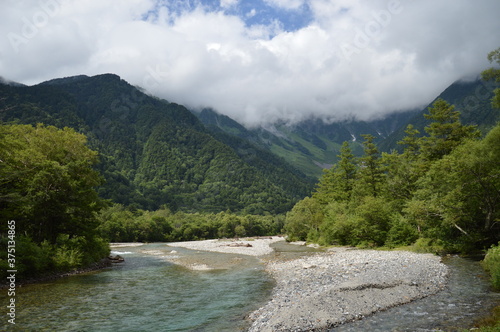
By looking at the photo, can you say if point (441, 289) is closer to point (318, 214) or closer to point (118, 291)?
point (118, 291)

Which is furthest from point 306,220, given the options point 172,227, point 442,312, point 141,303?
point 172,227

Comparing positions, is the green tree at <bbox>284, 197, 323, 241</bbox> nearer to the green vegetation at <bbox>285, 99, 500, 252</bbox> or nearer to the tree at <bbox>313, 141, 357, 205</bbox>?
the green vegetation at <bbox>285, 99, 500, 252</bbox>

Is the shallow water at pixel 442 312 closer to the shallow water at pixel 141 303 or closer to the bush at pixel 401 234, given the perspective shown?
the shallow water at pixel 141 303

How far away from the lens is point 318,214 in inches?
2862

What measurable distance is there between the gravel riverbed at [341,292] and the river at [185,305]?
770 mm

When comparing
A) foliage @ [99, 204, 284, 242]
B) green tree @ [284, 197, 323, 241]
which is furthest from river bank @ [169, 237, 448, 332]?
foliage @ [99, 204, 284, 242]

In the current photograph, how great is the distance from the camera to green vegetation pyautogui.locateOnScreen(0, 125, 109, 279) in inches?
1067

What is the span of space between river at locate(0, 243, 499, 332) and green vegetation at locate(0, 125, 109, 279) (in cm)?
401

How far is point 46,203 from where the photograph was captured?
32.0m

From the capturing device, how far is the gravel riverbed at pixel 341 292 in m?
13.5

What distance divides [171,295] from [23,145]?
27.5m

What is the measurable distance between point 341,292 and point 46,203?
3114cm

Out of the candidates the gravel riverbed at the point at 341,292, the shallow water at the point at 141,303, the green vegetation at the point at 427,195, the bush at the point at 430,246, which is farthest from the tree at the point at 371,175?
the shallow water at the point at 141,303

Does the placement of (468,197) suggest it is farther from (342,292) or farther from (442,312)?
(442,312)
